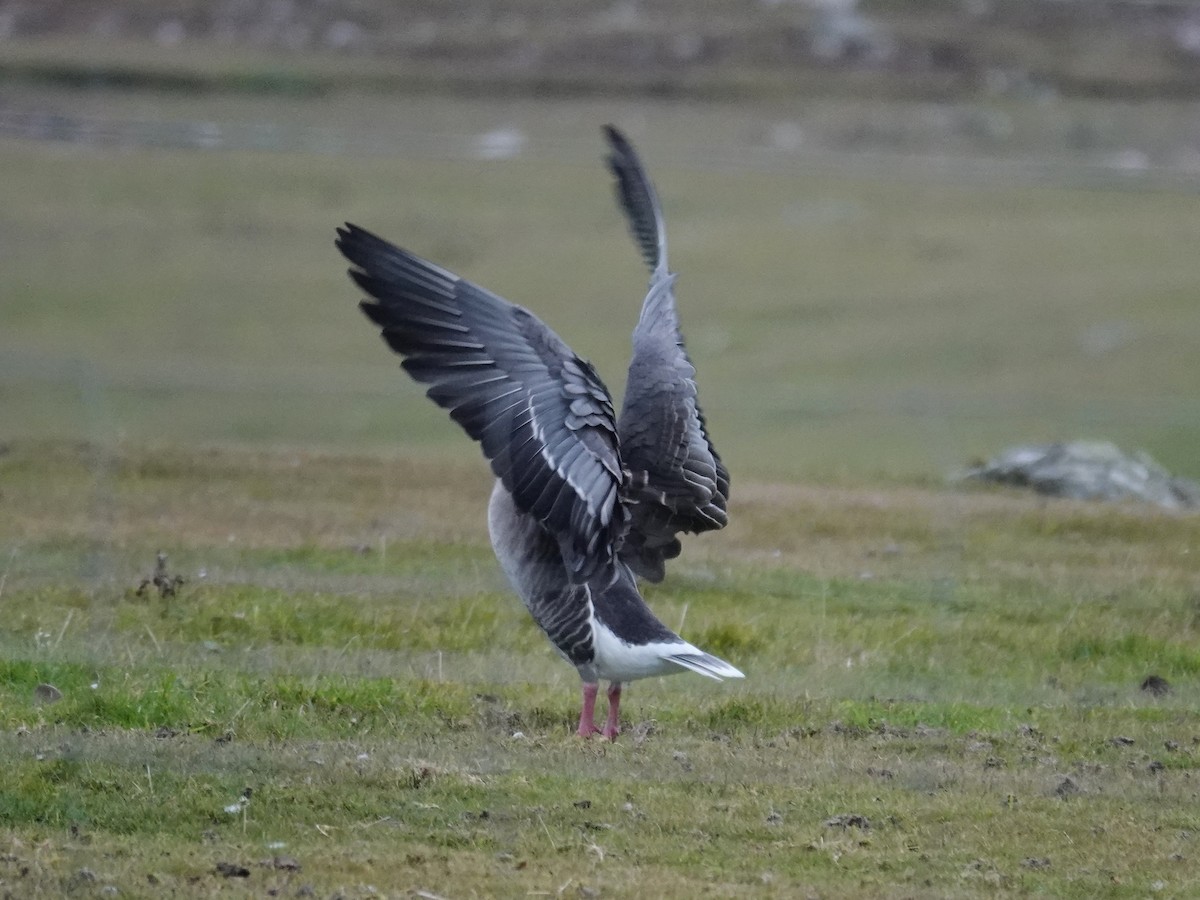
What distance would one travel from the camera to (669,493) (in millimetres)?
8547

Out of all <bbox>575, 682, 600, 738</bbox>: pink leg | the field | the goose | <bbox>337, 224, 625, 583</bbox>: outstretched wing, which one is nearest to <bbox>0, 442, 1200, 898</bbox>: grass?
the field

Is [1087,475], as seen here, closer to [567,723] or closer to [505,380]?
[567,723]

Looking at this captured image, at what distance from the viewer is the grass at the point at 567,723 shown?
247 inches

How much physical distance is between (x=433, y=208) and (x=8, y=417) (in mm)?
35283

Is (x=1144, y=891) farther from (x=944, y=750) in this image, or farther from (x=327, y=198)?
(x=327, y=198)

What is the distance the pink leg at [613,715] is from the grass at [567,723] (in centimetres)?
11

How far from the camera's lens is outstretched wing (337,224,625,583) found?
7395mm

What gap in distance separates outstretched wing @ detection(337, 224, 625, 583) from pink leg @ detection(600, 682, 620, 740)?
3.38 feet

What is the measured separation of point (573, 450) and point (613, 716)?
1402 millimetres

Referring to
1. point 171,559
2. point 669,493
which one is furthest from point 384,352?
point 669,493

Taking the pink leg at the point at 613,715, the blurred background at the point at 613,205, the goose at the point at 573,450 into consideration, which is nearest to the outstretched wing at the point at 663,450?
the goose at the point at 573,450

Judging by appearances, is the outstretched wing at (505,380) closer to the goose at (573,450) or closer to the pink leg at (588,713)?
the goose at (573,450)

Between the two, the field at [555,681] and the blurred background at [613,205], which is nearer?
the field at [555,681]

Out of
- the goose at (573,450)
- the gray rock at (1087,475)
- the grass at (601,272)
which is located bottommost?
the goose at (573,450)
